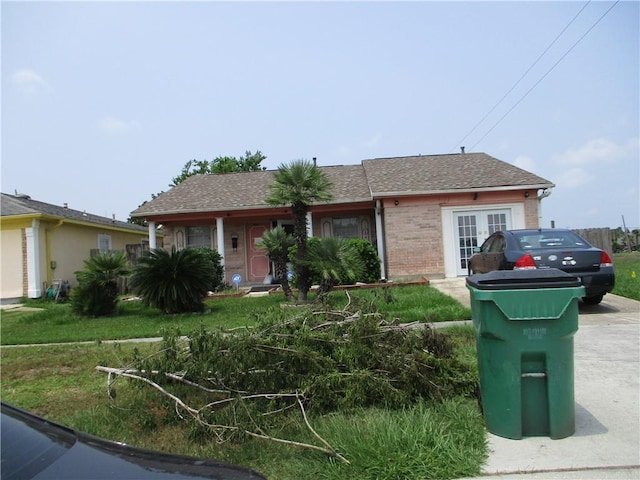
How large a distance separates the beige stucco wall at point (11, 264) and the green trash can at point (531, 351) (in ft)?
58.8

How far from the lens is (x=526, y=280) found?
12.0 feet

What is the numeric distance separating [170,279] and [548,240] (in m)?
7.58

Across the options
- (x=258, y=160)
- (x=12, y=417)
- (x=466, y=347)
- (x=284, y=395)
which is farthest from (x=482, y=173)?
(x=258, y=160)

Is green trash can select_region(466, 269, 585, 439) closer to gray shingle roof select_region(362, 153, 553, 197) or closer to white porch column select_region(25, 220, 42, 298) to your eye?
A: gray shingle roof select_region(362, 153, 553, 197)

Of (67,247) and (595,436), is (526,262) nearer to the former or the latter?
(595,436)

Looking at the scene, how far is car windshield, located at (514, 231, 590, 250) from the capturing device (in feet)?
26.6

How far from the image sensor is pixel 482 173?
16.8m

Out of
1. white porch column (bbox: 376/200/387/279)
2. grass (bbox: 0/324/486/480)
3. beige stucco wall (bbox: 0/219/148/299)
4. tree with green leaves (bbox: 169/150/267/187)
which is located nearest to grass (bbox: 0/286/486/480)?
grass (bbox: 0/324/486/480)

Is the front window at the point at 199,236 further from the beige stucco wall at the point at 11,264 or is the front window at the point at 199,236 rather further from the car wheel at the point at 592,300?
the car wheel at the point at 592,300

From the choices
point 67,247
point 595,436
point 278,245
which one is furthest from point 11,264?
point 595,436

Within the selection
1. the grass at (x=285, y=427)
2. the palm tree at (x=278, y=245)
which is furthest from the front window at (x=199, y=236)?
the grass at (x=285, y=427)

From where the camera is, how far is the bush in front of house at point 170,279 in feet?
33.8

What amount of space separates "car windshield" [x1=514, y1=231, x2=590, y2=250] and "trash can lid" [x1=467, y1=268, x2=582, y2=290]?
185 inches

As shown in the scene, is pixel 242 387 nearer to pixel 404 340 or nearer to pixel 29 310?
pixel 404 340
